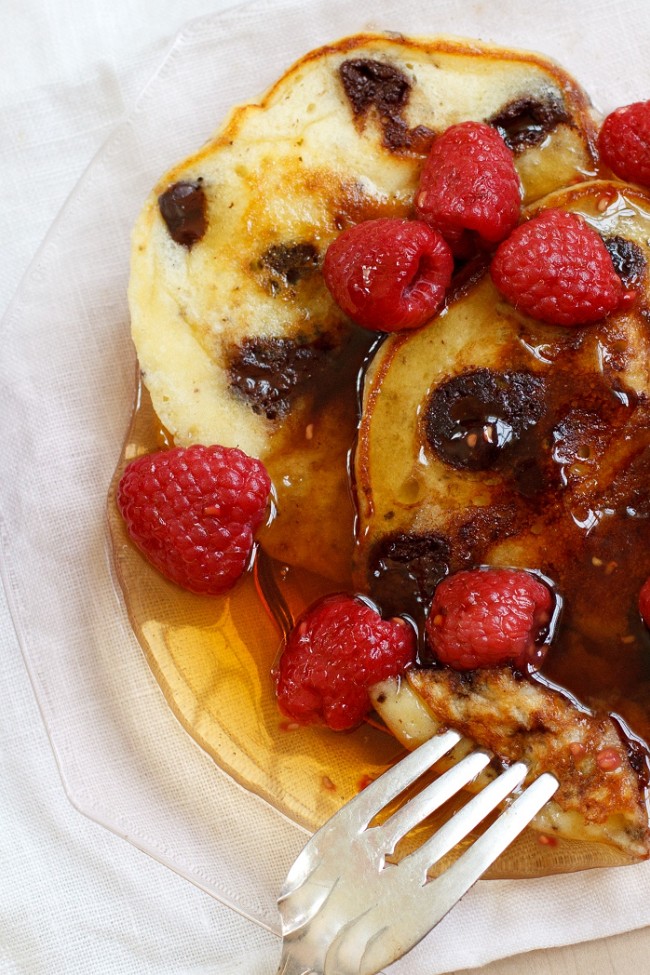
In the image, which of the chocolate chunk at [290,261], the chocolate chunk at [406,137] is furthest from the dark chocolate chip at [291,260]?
the chocolate chunk at [406,137]

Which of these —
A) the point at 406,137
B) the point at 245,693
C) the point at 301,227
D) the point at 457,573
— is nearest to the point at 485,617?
the point at 457,573

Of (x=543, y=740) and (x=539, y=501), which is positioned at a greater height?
(x=539, y=501)

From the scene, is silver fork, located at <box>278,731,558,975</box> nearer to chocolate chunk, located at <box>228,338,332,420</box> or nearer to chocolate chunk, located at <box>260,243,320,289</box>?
chocolate chunk, located at <box>228,338,332,420</box>

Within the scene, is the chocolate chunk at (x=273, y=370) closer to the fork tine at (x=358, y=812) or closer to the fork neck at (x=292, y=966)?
the fork tine at (x=358, y=812)

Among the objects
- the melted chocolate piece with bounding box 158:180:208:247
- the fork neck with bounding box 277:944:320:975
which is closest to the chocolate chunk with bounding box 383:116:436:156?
the melted chocolate piece with bounding box 158:180:208:247

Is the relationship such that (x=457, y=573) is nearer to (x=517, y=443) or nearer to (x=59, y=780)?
(x=517, y=443)

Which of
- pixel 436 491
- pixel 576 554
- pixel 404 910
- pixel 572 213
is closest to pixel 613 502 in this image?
pixel 576 554
